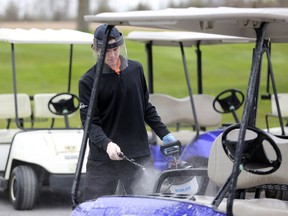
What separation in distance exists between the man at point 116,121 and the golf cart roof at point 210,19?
27.3 inches

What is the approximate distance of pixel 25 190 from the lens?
374 inches

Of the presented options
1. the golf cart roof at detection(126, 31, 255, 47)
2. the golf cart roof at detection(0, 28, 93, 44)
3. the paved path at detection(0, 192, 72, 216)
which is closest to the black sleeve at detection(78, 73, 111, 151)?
the paved path at detection(0, 192, 72, 216)

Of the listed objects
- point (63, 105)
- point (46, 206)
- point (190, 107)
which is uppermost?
point (63, 105)

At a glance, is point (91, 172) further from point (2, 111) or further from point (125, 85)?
point (2, 111)

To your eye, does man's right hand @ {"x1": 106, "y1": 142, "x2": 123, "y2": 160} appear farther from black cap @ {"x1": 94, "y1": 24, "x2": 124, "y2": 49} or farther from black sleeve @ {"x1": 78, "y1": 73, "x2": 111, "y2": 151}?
black cap @ {"x1": 94, "y1": 24, "x2": 124, "y2": 49}

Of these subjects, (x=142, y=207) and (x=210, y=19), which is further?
(x=142, y=207)

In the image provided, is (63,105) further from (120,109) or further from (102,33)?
(102,33)

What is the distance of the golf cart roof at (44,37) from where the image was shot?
994cm

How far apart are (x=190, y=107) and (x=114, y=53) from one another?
5.69 m

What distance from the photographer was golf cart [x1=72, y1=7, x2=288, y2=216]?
4.65 meters

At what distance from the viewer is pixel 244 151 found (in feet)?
15.5

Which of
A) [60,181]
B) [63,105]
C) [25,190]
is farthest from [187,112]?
[25,190]

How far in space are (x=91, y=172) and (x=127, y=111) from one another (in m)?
0.42

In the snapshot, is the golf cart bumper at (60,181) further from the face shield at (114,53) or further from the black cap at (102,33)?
the black cap at (102,33)
